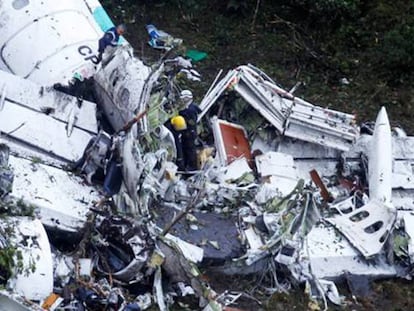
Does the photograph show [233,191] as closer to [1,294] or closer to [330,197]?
[330,197]

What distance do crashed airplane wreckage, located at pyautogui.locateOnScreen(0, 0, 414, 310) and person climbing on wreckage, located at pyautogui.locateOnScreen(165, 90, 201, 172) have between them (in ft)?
0.37

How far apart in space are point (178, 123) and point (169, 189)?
0.59 meters

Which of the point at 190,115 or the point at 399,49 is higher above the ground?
the point at 190,115

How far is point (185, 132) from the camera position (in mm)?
8742

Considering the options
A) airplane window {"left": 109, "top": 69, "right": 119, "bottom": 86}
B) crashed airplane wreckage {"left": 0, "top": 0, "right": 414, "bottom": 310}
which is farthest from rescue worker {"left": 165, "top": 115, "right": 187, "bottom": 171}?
airplane window {"left": 109, "top": 69, "right": 119, "bottom": 86}

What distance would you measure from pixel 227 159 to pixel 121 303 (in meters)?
1.96

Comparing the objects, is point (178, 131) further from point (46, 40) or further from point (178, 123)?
point (46, 40)

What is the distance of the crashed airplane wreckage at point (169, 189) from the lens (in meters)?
7.51

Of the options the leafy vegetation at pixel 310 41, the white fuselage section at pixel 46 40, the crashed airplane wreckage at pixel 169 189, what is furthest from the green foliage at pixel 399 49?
the white fuselage section at pixel 46 40

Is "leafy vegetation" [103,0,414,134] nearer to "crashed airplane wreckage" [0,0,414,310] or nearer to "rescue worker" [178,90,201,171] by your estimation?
"crashed airplane wreckage" [0,0,414,310]

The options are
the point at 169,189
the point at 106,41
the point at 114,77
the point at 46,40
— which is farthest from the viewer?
the point at 46,40

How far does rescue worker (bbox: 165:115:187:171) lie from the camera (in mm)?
8648

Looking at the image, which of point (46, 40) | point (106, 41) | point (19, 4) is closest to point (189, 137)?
point (106, 41)

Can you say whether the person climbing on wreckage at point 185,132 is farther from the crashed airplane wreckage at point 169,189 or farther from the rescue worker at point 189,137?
the crashed airplane wreckage at point 169,189
